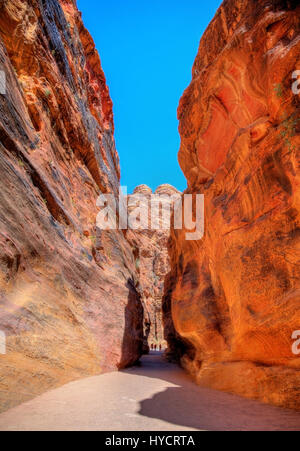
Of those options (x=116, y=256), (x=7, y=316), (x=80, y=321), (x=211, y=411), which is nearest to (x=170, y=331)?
(x=116, y=256)

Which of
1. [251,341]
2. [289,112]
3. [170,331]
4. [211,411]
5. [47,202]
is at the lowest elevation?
[170,331]

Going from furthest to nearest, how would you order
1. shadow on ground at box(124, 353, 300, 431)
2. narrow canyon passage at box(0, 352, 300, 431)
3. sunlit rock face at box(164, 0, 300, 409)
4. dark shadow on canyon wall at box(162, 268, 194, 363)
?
dark shadow on canyon wall at box(162, 268, 194, 363)
sunlit rock face at box(164, 0, 300, 409)
shadow on ground at box(124, 353, 300, 431)
narrow canyon passage at box(0, 352, 300, 431)

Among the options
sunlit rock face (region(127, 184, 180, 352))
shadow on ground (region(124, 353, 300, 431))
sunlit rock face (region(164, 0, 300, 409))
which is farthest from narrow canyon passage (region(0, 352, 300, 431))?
sunlit rock face (region(127, 184, 180, 352))

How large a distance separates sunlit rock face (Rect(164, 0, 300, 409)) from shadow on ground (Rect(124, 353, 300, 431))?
507 millimetres

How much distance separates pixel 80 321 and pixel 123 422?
4.02 meters

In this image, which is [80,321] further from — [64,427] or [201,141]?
[201,141]

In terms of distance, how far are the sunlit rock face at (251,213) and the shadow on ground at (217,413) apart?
20.0 inches

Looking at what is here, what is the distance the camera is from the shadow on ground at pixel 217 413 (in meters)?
3.97

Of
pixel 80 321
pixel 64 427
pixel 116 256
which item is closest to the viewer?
pixel 64 427

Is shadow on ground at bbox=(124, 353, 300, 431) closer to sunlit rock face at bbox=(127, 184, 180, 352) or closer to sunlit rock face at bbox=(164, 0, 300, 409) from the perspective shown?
sunlit rock face at bbox=(164, 0, 300, 409)

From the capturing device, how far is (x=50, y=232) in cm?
745

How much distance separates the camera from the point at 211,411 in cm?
484

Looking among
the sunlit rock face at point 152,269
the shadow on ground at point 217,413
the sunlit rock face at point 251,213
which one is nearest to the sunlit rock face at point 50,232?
the shadow on ground at point 217,413

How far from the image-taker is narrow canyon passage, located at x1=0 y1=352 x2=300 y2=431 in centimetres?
385
